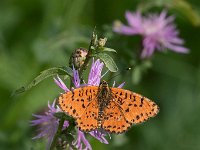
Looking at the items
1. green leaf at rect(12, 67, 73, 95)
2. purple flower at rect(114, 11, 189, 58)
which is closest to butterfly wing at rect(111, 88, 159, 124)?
green leaf at rect(12, 67, 73, 95)

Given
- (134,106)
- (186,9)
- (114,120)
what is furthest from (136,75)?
(114,120)

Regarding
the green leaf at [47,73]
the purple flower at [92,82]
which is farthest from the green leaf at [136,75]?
the green leaf at [47,73]

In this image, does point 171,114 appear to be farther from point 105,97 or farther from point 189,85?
point 105,97

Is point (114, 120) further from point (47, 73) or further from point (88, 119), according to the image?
point (47, 73)

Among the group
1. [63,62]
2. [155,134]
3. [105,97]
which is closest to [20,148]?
[63,62]

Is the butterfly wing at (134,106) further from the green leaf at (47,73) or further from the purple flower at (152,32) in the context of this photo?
the purple flower at (152,32)
